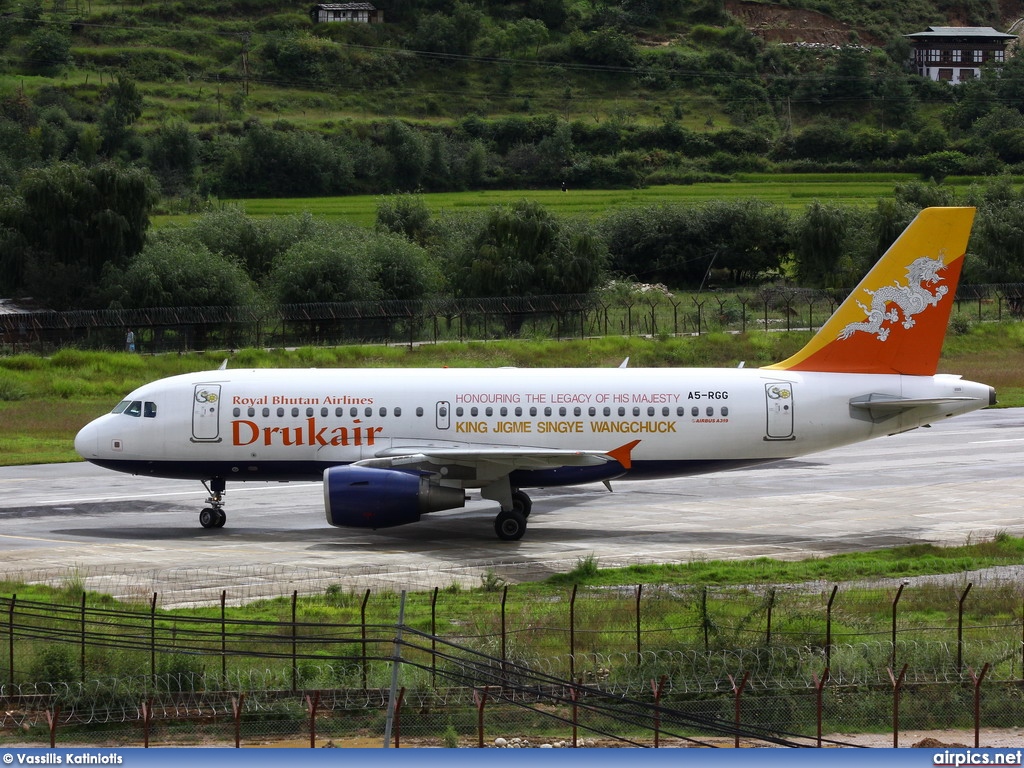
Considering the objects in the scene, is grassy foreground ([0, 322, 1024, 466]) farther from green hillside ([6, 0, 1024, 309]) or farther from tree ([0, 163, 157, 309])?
tree ([0, 163, 157, 309])

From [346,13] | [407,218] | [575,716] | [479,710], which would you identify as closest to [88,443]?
[479,710]

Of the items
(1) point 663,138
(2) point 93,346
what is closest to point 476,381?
(2) point 93,346

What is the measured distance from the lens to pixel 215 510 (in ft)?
128

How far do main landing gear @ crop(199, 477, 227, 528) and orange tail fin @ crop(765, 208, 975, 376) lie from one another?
18396 millimetres

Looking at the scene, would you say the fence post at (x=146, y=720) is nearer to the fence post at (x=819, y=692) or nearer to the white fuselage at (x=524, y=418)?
the fence post at (x=819, y=692)

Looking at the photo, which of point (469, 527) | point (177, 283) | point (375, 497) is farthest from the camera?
point (177, 283)

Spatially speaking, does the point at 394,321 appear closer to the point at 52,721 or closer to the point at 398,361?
the point at 398,361

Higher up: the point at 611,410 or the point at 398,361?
the point at 611,410

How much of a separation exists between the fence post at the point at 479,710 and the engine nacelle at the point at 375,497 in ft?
47.3

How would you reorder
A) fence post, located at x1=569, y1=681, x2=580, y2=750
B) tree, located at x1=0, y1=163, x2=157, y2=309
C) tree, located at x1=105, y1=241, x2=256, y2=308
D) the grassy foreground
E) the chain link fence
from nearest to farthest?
fence post, located at x1=569, y1=681, x2=580, y2=750
the grassy foreground
the chain link fence
tree, located at x1=105, y1=241, x2=256, y2=308
tree, located at x1=0, y1=163, x2=157, y2=309

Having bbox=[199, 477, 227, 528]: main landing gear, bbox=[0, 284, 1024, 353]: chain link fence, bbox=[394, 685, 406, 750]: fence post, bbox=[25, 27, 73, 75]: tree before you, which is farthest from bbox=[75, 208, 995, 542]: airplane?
bbox=[25, 27, 73, 75]: tree

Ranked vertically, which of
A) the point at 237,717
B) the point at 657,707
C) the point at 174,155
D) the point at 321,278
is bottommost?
the point at 237,717

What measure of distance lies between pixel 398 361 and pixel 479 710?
5306 centimetres

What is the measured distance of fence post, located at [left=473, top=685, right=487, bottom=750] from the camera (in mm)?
18547
